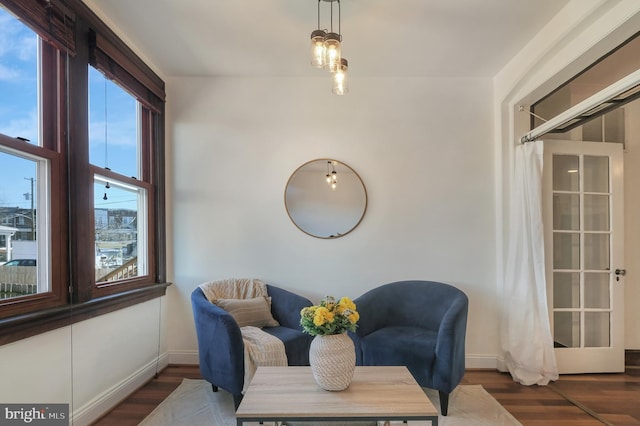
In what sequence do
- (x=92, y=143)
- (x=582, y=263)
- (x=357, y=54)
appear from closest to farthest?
(x=92, y=143)
(x=357, y=54)
(x=582, y=263)

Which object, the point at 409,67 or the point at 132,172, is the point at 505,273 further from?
the point at 132,172

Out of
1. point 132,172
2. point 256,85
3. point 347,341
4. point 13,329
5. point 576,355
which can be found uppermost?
point 256,85

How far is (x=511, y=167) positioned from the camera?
121 inches

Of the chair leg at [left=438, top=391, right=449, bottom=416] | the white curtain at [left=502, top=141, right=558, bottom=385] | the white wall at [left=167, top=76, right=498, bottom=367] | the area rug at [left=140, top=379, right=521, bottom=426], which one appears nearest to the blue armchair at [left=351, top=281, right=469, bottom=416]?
the chair leg at [left=438, top=391, right=449, bottom=416]

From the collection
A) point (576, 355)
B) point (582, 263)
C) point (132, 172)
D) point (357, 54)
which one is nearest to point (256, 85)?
point (357, 54)

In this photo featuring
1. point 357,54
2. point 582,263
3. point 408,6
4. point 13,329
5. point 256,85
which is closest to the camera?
point 13,329

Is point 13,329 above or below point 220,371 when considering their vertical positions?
above

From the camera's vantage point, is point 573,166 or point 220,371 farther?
point 573,166

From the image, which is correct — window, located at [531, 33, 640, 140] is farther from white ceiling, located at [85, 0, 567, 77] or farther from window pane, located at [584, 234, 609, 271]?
window pane, located at [584, 234, 609, 271]

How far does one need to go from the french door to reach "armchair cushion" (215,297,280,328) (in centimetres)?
246

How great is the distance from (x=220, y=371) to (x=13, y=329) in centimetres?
118

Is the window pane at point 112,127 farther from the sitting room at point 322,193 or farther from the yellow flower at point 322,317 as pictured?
the yellow flower at point 322,317

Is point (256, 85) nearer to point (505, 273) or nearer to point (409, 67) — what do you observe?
point (409, 67)

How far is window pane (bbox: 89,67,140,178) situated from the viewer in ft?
7.81
